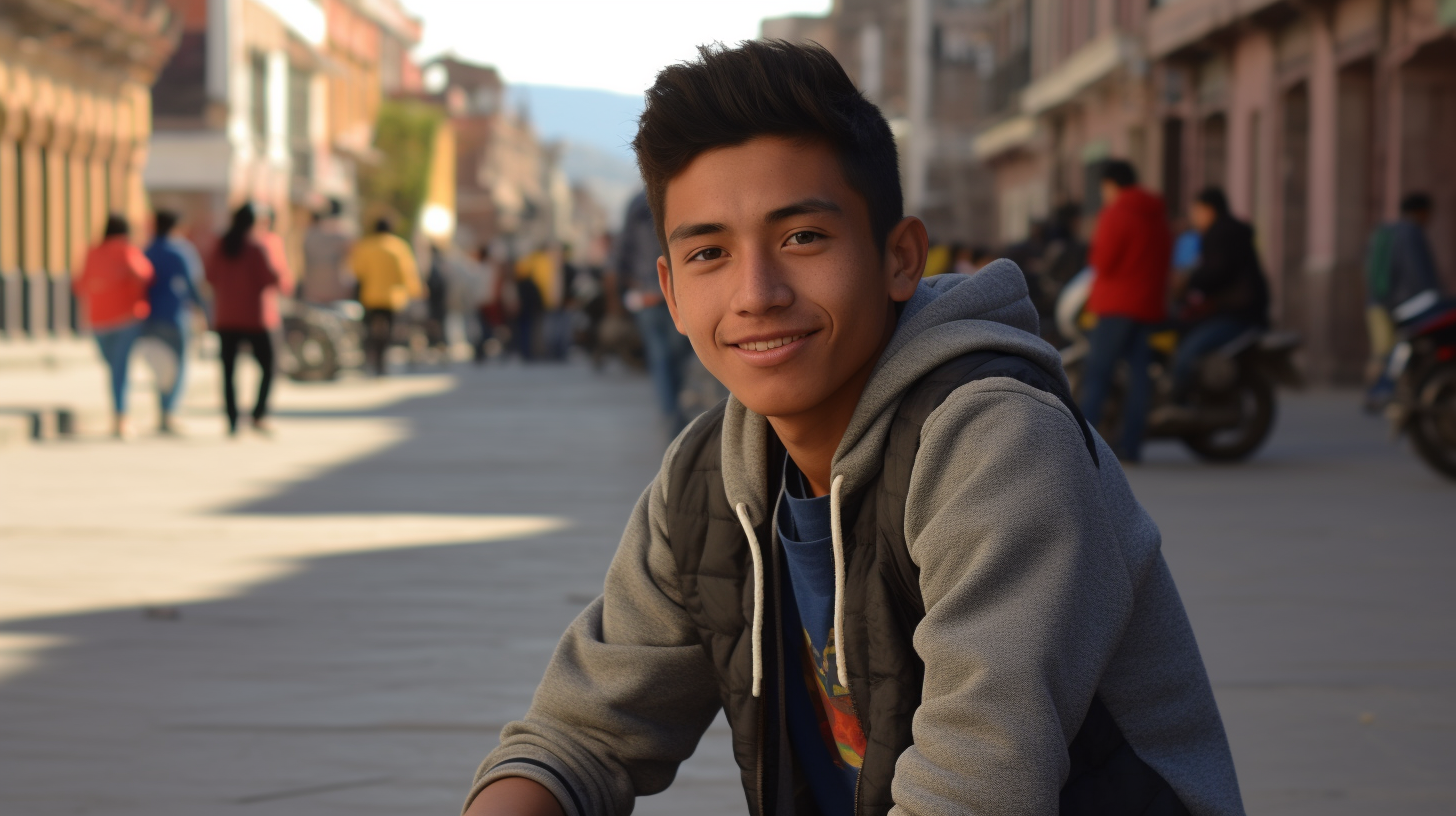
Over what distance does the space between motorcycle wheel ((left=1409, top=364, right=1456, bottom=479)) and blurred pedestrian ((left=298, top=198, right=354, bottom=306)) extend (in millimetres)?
13608

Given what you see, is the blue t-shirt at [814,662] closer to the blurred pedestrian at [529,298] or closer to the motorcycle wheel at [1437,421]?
the motorcycle wheel at [1437,421]

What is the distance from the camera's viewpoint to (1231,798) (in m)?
2.16

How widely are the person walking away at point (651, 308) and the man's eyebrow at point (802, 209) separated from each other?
9.71 meters

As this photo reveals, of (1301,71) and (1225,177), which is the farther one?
(1225,177)

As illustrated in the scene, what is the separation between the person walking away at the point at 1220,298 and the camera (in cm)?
1151

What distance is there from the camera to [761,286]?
85.8 inches

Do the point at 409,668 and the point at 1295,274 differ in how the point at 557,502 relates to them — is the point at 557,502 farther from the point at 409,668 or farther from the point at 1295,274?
the point at 1295,274

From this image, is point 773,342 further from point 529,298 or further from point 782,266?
point 529,298

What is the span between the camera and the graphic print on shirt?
2.26m

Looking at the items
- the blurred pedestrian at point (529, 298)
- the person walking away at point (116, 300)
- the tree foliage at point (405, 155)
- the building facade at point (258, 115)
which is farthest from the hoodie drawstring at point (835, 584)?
the tree foliage at point (405, 155)

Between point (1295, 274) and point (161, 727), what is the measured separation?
1919 cm

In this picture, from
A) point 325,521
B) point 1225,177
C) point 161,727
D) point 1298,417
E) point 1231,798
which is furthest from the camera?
point 1225,177

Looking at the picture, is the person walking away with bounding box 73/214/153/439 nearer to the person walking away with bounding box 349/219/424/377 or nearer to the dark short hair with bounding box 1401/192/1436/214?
the person walking away with bounding box 349/219/424/377

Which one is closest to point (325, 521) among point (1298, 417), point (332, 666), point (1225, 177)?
point (332, 666)
